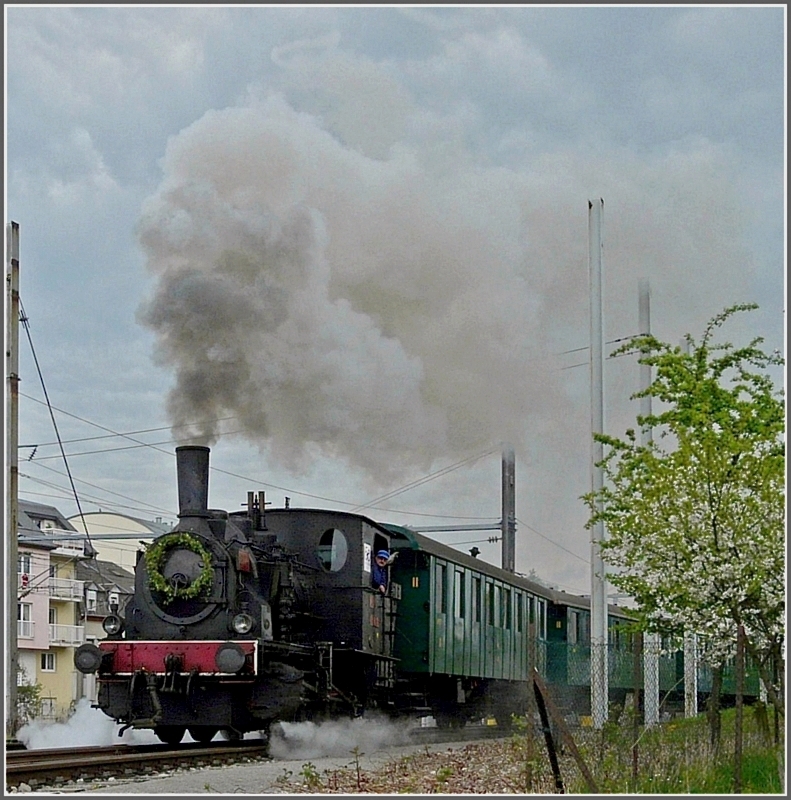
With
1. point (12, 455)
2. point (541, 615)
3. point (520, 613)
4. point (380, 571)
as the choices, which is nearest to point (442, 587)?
point (380, 571)

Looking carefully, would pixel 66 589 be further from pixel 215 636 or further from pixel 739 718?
pixel 739 718

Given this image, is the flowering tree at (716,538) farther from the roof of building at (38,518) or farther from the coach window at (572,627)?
the roof of building at (38,518)

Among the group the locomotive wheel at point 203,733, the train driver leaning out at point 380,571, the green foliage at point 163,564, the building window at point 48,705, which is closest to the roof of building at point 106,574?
the building window at point 48,705

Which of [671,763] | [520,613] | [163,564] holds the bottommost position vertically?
[671,763]

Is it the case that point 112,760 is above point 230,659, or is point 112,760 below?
below

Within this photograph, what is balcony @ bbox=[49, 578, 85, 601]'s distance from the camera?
154 feet

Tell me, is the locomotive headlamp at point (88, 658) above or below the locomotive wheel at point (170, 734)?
above

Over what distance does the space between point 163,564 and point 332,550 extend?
288 cm

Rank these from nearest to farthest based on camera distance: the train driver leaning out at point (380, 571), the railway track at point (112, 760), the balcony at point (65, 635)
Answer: the railway track at point (112, 760) < the train driver leaning out at point (380, 571) < the balcony at point (65, 635)

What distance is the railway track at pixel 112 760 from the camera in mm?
11812

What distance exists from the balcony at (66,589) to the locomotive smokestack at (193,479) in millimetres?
32107

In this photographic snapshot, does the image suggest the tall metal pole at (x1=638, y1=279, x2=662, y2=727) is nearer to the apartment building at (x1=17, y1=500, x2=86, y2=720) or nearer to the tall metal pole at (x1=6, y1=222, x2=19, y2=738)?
the tall metal pole at (x1=6, y1=222, x2=19, y2=738)

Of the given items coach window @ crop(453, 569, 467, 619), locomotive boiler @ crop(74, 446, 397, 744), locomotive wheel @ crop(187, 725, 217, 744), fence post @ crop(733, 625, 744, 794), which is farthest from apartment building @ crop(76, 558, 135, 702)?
fence post @ crop(733, 625, 744, 794)

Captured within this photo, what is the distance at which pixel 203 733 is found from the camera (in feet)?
53.4
